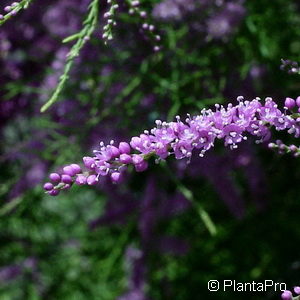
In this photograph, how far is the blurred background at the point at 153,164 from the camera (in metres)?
0.91

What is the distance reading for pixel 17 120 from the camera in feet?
4.38

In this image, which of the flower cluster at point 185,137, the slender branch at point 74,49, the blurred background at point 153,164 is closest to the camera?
the flower cluster at point 185,137

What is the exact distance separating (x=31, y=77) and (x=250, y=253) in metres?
0.53

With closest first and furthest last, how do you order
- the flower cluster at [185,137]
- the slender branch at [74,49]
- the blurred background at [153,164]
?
the flower cluster at [185,137] < the slender branch at [74,49] < the blurred background at [153,164]

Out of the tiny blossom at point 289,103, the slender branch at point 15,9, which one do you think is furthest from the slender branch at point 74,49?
the tiny blossom at point 289,103

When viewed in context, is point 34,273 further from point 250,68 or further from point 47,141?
point 250,68

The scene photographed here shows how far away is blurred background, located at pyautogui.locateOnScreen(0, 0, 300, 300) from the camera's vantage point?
0.91 metres

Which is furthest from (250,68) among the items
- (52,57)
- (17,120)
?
(17,120)

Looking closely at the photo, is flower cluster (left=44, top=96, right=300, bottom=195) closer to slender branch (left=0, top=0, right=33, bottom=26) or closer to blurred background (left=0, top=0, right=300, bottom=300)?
slender branch (left=0, top=0, right=33, bottom=26)

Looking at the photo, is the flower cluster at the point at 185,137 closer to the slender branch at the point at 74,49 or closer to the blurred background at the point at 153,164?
the slender branch at the point at 74,49

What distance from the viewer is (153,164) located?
1.00 meters

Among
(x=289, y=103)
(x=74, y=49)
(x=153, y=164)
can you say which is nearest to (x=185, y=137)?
(x=289, y=103)

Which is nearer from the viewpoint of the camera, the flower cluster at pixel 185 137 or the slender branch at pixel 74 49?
the flower cluster at pixel 185 137

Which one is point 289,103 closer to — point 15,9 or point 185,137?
point 185,137
